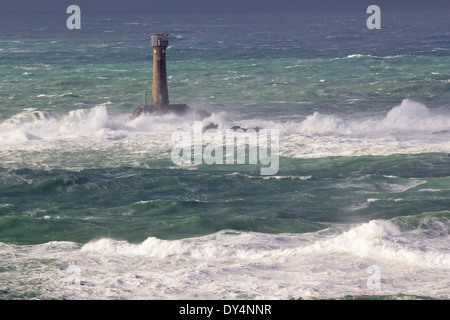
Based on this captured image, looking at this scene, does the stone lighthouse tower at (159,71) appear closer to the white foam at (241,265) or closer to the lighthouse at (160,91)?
the lighthouse at (160,91)

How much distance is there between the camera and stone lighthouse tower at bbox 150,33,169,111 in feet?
165

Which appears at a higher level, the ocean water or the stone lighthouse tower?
the stone lighthouse tower

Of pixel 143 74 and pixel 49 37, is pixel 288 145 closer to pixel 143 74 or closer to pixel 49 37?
pixel 143 74

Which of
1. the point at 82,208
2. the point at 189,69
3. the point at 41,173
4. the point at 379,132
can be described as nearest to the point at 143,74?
the point at 189,69

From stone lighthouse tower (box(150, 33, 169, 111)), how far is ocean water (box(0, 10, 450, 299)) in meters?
1.37

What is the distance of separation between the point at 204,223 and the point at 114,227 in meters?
2.84

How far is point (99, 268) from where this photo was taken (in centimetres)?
2288
